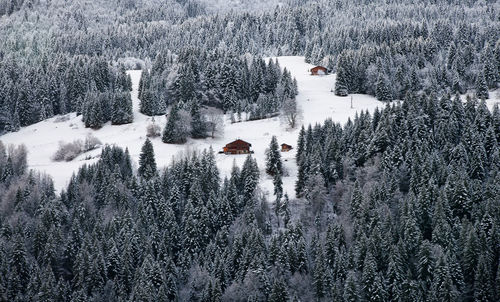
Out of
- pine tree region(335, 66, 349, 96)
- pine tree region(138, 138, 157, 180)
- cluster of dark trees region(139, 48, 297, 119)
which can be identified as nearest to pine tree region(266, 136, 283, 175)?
pine tree region(138, 138, 157, 180)

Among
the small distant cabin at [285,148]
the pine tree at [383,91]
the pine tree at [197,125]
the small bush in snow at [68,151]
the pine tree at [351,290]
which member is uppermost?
the pine tree at [383,91]

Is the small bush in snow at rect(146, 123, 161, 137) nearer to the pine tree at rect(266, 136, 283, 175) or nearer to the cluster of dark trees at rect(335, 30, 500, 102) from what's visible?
the pine tree at rect(266, 136, 283, 175)

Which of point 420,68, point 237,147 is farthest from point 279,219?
point 420,68

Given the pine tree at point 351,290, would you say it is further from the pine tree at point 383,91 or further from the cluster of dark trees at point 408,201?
the pine tree at point 383,91

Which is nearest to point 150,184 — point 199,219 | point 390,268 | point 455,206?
point 199,219

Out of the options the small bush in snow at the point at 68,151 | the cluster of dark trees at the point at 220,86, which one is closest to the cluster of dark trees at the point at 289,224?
the small bush in snow at the point at 68,151
